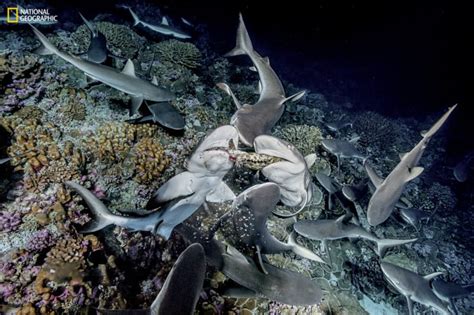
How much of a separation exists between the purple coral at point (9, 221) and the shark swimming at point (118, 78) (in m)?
2.11

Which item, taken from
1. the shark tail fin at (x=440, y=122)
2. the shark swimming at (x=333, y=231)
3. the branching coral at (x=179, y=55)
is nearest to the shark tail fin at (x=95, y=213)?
the shark swimming at (x=333, y=231)

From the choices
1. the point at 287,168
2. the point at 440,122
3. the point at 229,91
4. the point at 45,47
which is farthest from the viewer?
the point at 229,91

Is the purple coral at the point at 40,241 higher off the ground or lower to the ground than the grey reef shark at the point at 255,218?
lower

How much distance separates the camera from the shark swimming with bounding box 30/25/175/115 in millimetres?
3922

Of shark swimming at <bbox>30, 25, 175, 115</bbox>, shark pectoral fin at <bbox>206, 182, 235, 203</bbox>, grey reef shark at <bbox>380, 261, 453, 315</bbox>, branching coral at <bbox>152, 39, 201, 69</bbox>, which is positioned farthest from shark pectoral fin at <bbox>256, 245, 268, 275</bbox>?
branching coral at <bbox>152, 39, 201, 69</bbox>

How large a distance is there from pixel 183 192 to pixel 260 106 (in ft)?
7.47

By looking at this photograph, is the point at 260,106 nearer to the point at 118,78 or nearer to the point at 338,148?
the point at 118,78

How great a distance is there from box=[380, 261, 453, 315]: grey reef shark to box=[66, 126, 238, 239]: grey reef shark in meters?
3.54

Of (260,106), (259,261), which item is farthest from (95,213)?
(260,106)

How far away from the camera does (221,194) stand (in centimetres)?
303

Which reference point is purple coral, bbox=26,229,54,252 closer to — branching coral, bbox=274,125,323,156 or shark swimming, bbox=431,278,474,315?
branching coral, bbox=274,125,323,156

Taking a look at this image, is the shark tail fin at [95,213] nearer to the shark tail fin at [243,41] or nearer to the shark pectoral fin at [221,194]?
the shark pectoral fin at [221,194]

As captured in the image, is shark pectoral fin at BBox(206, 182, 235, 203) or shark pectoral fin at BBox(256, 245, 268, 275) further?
shark pectoral fin at BBox(206, 182, 235, 203)

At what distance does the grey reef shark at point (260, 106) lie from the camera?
347 cm
